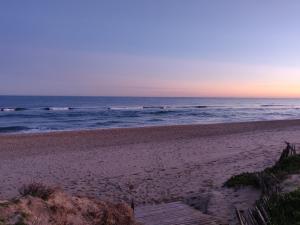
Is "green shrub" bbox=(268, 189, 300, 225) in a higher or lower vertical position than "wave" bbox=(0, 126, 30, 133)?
higher

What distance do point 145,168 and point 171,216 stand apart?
629 cm

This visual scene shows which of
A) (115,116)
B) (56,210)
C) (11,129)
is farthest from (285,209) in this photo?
(115,116)

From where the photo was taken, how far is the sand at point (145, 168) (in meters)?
9.53

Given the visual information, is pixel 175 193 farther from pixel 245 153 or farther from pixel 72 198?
pixel 245 153

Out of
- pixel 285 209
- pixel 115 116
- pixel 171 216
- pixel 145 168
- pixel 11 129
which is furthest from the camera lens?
pixel 115 116

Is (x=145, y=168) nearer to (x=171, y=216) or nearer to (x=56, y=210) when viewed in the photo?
(x=171, y=216)

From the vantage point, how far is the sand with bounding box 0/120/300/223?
9.53m

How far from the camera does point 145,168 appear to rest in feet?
43.0

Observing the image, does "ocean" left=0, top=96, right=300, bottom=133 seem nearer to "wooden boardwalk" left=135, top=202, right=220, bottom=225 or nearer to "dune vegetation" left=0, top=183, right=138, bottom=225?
"wooden boardwalk" left=135, top=202, right=220, bottom=225

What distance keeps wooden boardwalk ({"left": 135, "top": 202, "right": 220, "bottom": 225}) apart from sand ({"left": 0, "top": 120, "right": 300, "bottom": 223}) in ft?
2.07

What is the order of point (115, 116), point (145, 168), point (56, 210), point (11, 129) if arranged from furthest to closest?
point (115, 116)
point (11, 129)
point (145, 168)
point (56, 210)

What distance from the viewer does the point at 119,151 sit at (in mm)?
17203

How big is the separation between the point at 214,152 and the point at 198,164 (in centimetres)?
273

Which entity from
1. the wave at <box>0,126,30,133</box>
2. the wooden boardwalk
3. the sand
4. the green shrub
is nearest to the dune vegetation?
the wooden boardwalk
